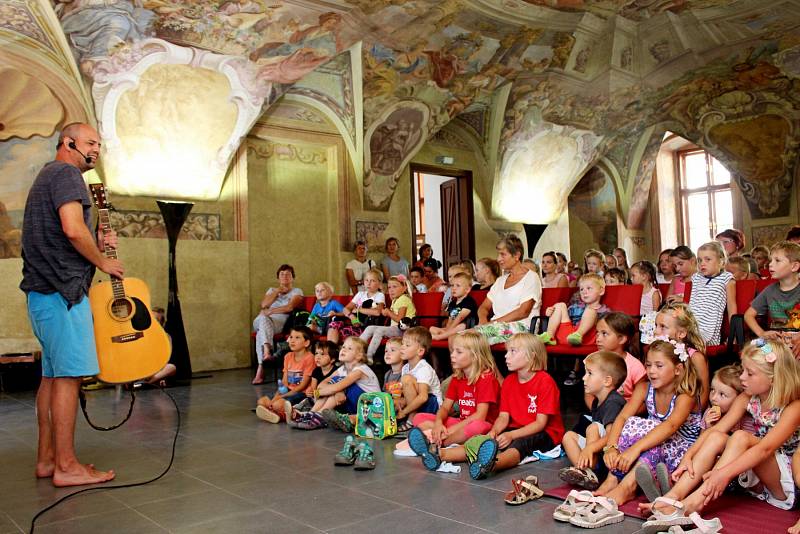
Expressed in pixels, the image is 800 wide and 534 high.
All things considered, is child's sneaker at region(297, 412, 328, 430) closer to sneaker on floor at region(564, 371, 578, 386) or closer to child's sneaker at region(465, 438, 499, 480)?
child's sneaker at region(465, 438, 499, 480)

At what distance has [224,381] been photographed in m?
9.94

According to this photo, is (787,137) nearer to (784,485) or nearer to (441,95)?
(441,95)

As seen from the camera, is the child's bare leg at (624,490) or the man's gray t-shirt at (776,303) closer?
the child's bare leg at (624,490)

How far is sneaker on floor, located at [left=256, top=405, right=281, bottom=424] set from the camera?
6407 mm

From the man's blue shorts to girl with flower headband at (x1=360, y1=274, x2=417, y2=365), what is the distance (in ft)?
13.9

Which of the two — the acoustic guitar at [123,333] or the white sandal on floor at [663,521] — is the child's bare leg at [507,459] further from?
the acoustic guitar at [123,333]

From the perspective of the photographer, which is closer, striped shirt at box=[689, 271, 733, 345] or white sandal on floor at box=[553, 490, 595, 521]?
white sandal on floor at box=[553, 490, 595, 521]

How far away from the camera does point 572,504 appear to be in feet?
11.4

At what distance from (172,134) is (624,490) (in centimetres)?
919

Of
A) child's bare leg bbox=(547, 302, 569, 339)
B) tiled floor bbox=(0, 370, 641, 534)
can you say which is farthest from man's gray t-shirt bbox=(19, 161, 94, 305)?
child's bare leg bbox=(547, 302, 569, 339)

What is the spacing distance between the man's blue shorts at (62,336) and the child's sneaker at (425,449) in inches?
77.5

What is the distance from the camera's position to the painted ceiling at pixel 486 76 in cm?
997

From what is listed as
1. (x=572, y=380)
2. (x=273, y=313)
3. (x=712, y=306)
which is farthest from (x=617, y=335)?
(x=273, y=313)

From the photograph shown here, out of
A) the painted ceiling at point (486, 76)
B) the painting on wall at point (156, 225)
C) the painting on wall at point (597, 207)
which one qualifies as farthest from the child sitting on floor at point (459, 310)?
the painting on wall at point (597, 207)
